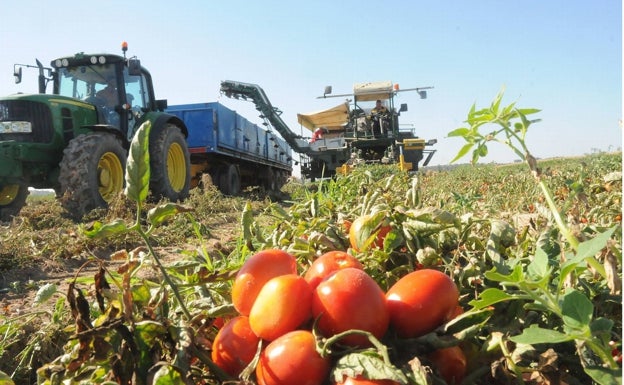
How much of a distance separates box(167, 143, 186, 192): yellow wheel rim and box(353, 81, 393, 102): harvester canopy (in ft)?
24.7

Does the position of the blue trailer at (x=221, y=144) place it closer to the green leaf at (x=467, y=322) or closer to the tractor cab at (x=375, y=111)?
the tractor cab at (x=375, y=111)

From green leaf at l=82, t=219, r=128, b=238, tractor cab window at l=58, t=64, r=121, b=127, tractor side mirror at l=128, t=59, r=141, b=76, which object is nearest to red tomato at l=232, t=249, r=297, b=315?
green leaf at l=82, t=219, r=128, b=238

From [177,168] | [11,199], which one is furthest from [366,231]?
[177,168]

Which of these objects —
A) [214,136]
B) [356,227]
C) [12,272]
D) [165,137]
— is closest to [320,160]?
[214,136]

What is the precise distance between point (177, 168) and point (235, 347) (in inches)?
329

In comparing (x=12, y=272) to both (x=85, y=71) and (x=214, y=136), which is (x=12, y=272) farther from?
(x=214, y=136)

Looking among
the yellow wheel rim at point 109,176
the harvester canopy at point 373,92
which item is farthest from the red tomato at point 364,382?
the harvester canopy at point 373,92

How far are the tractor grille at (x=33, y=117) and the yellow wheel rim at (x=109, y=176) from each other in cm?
79

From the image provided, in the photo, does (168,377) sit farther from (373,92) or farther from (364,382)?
(373,92)

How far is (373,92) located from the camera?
1491 cm

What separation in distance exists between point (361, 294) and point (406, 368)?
0.49ft

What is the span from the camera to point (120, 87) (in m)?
7.70

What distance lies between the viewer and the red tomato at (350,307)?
2.79 ft

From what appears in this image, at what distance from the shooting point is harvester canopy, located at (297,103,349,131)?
18438mm
